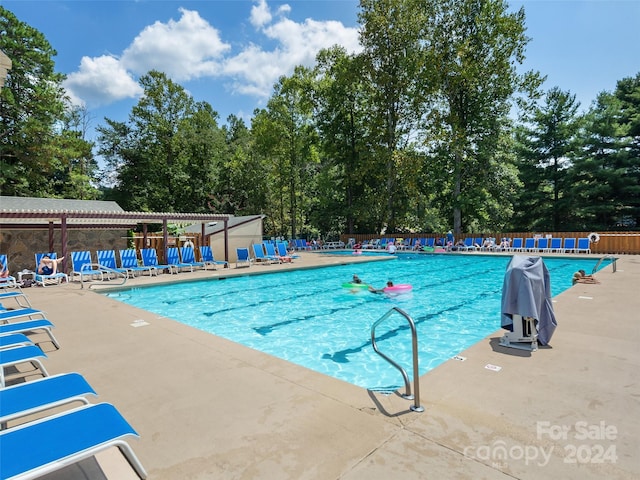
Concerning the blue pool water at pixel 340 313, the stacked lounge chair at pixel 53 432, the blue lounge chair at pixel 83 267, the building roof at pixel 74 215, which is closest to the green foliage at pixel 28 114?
the building roof at pixel 74 215

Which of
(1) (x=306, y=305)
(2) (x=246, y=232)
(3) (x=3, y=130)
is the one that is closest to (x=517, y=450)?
(1) (x=306, y=305)

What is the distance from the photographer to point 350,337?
6.52 m

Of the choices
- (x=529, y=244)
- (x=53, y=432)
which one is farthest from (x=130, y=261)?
(x=529, y=244)

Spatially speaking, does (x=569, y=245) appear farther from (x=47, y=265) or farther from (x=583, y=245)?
(x=47, y=265)

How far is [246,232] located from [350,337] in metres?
13.9

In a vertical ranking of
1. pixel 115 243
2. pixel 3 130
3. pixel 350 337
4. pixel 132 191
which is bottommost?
pixel 350 337

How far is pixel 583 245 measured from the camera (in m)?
18.5

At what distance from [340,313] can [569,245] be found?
16.8 meters

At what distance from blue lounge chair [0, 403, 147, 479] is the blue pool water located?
3297 millimetres

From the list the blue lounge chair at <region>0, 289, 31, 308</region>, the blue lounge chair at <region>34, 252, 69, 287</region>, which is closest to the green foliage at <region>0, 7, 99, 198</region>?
the blue lounge chair at <region>34, 252, 69, 287</region>

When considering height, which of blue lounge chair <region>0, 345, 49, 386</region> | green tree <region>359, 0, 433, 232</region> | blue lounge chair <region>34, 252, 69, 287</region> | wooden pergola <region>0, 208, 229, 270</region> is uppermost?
green tree <region>359, 0, 433, 232</region>

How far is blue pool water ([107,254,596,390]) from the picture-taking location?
18.5 feet

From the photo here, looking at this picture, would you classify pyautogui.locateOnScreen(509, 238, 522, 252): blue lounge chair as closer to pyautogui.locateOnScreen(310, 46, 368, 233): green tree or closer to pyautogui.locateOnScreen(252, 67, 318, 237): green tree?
pyautogui.locateOnScreen(310, 46, 368, 233): green tree

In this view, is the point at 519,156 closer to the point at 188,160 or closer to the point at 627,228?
the point at 627,228
